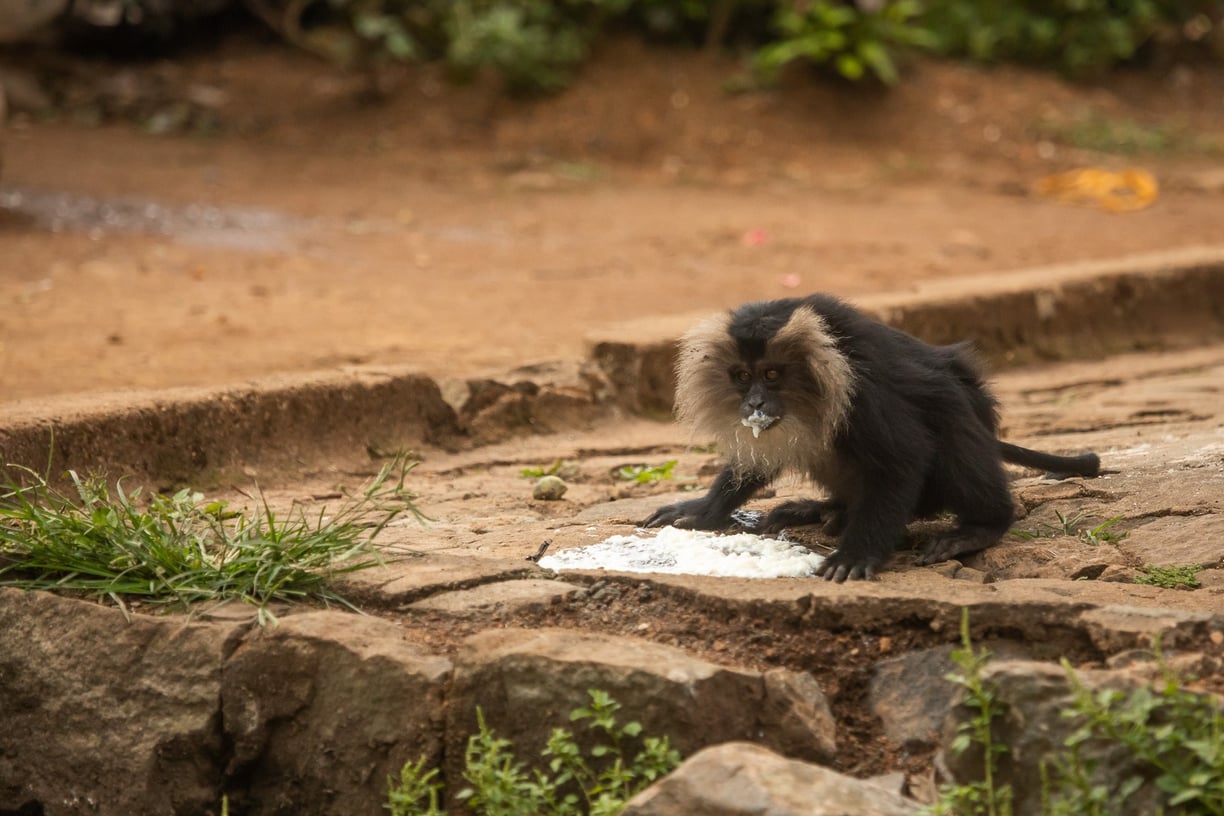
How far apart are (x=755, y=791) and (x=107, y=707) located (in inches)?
76.1

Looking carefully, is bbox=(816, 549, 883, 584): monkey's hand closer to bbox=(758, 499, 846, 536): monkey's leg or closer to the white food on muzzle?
the white food on muzzle

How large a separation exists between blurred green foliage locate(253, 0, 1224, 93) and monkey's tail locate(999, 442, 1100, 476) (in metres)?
9.55

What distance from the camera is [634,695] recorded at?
3408 millimetres

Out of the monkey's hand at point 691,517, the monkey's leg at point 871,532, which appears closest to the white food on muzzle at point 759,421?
the monkey's leg at point 871,532

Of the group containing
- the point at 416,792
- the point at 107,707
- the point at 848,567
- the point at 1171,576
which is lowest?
the point at 107,707

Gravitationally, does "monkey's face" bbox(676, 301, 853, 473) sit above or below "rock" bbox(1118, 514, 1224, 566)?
above

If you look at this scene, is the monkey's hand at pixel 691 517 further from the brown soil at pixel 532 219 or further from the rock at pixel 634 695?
the rock at pixel 634 695

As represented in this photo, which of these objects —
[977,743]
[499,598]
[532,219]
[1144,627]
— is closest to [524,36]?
[532,219]

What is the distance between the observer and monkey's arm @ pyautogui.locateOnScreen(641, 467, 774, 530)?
446cm

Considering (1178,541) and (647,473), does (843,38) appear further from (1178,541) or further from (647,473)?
(1178,541)

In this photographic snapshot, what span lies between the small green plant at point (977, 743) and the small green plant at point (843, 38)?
11.3 m

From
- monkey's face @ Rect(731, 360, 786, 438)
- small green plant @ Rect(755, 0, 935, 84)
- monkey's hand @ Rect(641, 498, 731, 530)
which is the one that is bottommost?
monkey's hand @ Rect(641, 498, 731, 530)

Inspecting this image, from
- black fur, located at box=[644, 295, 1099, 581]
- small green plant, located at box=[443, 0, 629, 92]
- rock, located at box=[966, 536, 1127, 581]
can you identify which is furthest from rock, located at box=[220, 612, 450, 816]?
small green plant, located at box=[443, 0, 629, 92]

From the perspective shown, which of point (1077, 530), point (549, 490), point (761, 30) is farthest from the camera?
point (761, 30)
